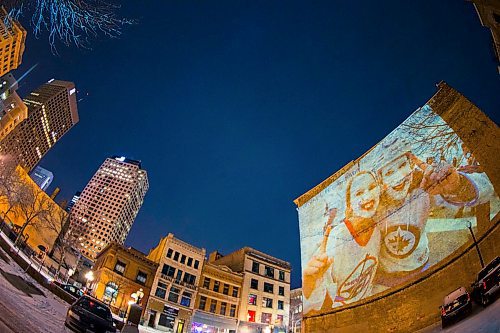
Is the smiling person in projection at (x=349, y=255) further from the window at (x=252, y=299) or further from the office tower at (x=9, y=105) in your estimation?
the office tower at (x=9, y=105)

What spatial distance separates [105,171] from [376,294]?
18459cm

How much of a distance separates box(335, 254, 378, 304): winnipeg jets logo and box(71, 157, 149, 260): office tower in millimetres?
133169

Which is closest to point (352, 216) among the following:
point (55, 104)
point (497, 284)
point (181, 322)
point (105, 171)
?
point (497, 284)

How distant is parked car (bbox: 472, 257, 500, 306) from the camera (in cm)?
869

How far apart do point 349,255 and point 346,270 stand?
911 millimetres

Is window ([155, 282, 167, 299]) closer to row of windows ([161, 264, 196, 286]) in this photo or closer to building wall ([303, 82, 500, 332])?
row of windows ([161, 264, 196, 286])

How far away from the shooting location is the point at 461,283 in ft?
36.9

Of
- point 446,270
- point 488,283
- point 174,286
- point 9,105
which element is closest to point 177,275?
point 174,286

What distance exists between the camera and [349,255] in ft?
55.9

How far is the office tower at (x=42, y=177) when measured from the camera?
170 metres

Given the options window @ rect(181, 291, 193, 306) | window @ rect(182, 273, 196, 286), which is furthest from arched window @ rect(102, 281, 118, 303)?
window @ rect(182, 273, 196, 286)

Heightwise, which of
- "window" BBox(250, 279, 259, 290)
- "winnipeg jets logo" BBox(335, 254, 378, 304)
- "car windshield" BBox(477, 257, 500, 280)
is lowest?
"car windshield" BBox(477, 257, 500, 280)

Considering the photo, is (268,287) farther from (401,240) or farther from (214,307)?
(401,240)

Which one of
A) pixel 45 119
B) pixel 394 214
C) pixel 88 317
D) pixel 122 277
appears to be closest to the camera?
pixel 88 317
